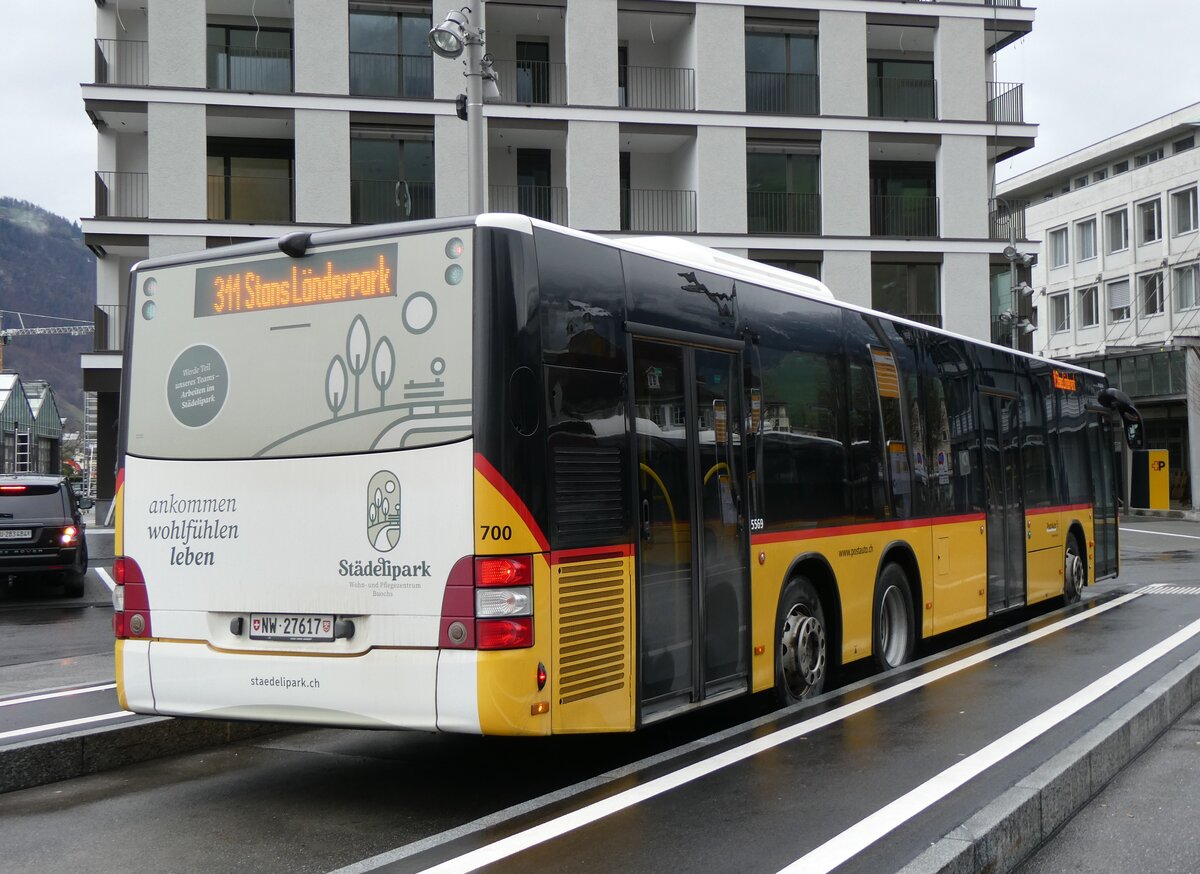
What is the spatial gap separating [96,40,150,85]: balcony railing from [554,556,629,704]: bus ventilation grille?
103 ft

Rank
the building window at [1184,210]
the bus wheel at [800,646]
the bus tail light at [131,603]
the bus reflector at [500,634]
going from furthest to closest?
the building window at [1184,210] < the bus wheel at [800,646] < the bus tail light at [131,603] < the bus reflector at [500,634]

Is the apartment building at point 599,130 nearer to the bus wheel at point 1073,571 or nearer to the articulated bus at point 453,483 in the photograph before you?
the bus wheel at point 1073,571

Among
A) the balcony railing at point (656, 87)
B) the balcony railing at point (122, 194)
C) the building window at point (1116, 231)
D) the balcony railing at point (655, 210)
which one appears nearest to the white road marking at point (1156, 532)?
the balcony railing at point (655, 210)

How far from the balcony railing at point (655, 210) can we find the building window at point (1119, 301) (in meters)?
32.6

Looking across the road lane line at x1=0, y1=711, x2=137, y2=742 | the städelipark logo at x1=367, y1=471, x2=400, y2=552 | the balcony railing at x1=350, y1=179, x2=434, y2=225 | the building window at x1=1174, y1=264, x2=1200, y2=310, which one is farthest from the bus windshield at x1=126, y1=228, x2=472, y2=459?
the building window at x1=1174, y1=264, x2=1200, y2=310

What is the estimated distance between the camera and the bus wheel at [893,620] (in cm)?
998

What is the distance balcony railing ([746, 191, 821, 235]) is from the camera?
36969mm

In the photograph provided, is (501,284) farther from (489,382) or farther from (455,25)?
(455,25)

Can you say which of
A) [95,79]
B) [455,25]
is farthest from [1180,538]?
[95,79]

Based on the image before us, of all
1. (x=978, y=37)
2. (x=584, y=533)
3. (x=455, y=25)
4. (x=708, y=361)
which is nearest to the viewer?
(x=584, y=533)

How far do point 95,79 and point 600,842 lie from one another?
1325 inches

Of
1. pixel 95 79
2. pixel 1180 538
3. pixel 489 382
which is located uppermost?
pixel 95 79

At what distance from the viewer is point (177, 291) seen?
7.03 metres

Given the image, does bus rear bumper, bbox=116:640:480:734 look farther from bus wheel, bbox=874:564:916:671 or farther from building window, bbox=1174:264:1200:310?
building window, bbox=1174:264:1200:310
